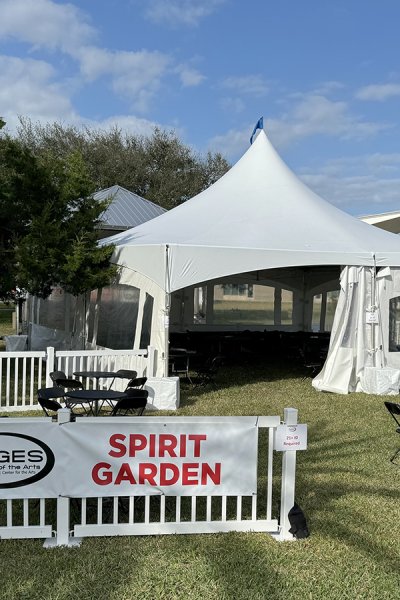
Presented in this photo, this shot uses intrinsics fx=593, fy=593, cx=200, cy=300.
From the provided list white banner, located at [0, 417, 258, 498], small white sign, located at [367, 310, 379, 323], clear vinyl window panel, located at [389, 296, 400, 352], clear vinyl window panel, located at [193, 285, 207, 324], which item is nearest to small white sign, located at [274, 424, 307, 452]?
white banner, located at [0, 417, 258, 498]

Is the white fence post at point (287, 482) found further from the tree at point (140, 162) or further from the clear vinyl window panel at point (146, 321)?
the tree at point (140, 162)

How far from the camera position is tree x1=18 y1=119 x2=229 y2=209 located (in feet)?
102

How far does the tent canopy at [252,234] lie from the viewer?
9.54 metres

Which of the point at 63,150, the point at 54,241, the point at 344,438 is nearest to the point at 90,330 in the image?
the point at 54,241

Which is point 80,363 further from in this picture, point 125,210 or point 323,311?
point 125,210

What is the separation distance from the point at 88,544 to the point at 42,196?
7903mm

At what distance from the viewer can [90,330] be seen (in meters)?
12.1

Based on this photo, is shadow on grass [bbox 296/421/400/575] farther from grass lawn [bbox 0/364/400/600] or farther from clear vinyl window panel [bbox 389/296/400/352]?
clear vinyl window panel [bbox 389/296/400/352]

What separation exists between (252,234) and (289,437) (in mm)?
6643

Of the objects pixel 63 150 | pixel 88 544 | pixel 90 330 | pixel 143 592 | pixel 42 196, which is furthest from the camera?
pixel 63 150

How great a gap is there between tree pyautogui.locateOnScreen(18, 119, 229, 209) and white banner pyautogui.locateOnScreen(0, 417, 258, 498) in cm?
2760

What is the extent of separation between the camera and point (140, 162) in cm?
3141

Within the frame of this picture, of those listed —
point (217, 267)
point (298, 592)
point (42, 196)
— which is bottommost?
point (298, 592)

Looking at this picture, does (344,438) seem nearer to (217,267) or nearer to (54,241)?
(217,267)
